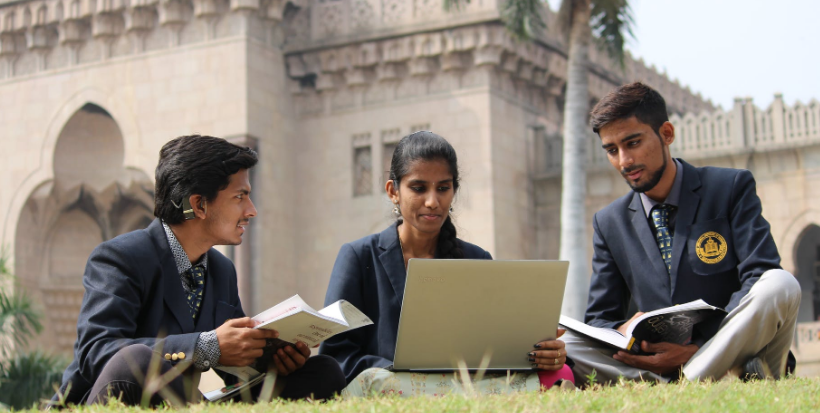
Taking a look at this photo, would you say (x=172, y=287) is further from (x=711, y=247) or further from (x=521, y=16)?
(x=521, y=16)

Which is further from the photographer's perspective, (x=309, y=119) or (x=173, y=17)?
(x=309, y=119)

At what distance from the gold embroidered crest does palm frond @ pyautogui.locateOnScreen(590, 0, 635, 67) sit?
10.9 m

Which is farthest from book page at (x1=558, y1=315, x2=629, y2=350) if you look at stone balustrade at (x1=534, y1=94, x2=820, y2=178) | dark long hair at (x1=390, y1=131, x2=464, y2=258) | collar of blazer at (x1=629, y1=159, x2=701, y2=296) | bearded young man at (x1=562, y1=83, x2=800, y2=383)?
stone balustrade at (x1=534, y1=94, x2=820, y2=178)

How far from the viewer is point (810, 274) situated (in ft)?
65.0

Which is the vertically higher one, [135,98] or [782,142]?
[135,98]

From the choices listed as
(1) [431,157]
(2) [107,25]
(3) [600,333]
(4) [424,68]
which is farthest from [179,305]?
(2) [107,25]

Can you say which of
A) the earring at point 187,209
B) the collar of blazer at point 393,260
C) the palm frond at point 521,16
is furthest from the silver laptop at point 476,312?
the palm frond at point 521,16

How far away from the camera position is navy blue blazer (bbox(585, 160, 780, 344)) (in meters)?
4.72

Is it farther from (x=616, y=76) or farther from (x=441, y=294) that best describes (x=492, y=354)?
(x=616, y=76)

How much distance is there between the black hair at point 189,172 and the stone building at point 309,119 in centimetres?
1196

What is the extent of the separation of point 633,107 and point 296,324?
2.02m

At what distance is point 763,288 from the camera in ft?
14.0

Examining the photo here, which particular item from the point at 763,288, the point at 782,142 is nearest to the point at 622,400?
the point at 763,288

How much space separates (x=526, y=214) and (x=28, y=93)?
941 cm
